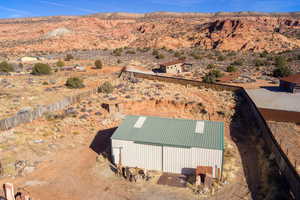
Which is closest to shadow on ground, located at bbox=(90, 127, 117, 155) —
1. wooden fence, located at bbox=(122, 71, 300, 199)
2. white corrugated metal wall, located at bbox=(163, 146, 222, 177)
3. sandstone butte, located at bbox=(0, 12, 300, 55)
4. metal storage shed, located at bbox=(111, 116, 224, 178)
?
metal storage shed, located at bbox=(111, 116, 224, 178)

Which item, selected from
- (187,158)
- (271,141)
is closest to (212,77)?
(271,141)

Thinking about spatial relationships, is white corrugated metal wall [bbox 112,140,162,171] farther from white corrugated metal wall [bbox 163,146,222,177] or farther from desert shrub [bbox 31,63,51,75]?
desert shrub [bbox 31,63,51,75]

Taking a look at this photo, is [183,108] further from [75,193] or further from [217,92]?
[75,193]

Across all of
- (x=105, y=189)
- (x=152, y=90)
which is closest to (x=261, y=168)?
(x=105, y=189)

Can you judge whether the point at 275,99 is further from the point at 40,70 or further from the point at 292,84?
the point at 40,70

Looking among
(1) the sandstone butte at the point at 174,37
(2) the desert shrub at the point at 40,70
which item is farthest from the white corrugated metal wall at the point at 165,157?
(1) the sandstone butte at the point at 174,37

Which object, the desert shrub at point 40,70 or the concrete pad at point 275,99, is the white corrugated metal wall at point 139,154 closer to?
the concrete pad at point 275,99

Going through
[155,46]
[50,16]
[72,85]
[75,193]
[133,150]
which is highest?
[50,16]
